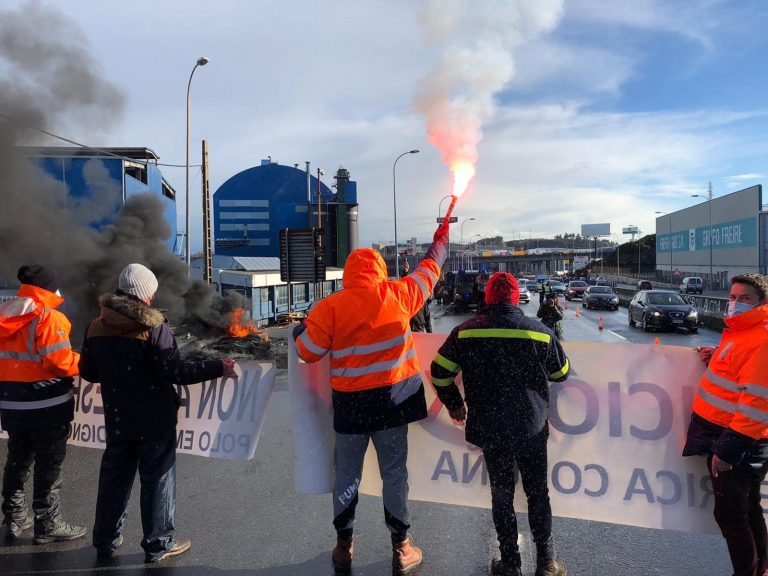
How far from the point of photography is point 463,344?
123 inches

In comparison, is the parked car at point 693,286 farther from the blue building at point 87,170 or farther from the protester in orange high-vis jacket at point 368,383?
the protester in orange high-vis jacket at point 368,383

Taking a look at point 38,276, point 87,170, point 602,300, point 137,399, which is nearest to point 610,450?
point 137,399

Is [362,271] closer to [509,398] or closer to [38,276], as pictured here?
[509,398]

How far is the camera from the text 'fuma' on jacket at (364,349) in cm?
317

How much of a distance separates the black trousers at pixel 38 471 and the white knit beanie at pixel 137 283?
1200 mm

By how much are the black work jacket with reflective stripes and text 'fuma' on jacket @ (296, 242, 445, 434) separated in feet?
1.19

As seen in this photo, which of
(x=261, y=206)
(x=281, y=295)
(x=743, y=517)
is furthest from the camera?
(x=261, y=206)

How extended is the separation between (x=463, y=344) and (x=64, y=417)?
2.74m

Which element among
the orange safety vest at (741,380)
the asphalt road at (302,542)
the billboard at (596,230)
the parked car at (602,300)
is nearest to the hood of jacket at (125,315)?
the asphalt road at (302,542)

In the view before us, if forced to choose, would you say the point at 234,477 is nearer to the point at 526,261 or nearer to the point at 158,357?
the point at 158,357

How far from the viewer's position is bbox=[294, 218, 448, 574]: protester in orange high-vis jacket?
10.4 feet

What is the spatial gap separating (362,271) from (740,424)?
6.86ft

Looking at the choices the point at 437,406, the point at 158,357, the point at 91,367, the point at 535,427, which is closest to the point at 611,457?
the point at 535,427

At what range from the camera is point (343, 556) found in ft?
10.8
